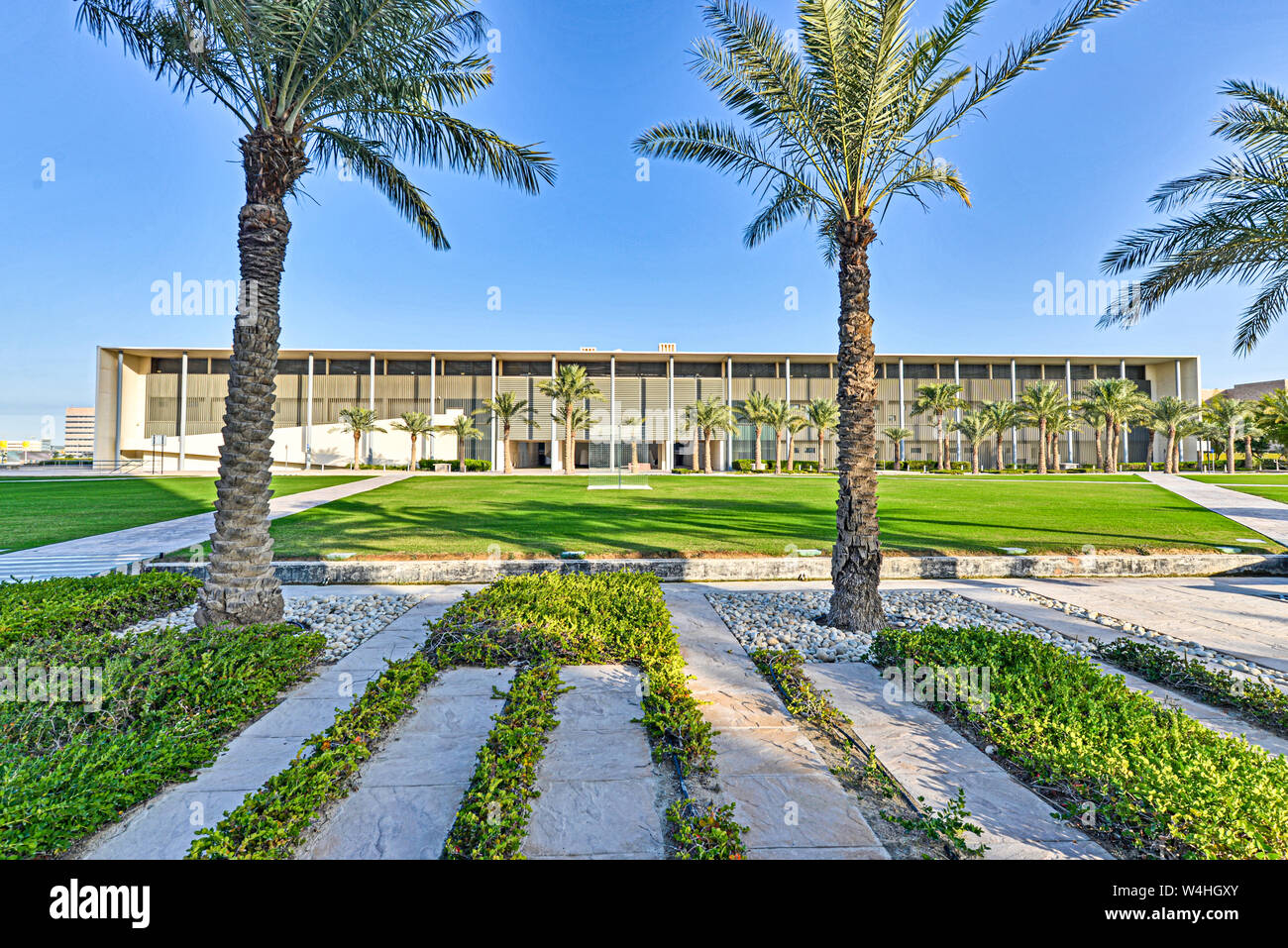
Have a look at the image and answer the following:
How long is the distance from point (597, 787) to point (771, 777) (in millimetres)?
1048

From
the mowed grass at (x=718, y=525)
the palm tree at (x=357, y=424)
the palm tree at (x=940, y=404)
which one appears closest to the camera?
the mowed grass at (x=718, y=525)

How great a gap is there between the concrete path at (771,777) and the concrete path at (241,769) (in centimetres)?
279

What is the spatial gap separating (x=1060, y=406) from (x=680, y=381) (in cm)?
3992

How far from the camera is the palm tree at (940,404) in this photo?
6088cm

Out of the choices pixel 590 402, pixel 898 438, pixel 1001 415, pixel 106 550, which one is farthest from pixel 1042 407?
pixel 106 550

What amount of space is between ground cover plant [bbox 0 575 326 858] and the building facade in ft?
181

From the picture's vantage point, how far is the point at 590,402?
64375 mm

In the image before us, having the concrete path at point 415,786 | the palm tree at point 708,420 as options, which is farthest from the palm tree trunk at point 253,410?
the palm tree at point 708,420

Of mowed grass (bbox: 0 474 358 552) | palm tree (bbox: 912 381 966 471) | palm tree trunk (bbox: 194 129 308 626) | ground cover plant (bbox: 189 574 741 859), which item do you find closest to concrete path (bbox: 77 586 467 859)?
ground cover plant (bbox: 189 574 741 859)

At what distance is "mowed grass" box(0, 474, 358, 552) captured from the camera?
1356cm

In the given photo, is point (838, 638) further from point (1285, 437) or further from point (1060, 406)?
point (1060, 406)

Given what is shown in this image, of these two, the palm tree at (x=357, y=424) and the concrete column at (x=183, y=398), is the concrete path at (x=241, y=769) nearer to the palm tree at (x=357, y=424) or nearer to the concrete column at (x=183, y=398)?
the palm tree at (x=357, y=424)

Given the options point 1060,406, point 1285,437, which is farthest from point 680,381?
point 1285,437
